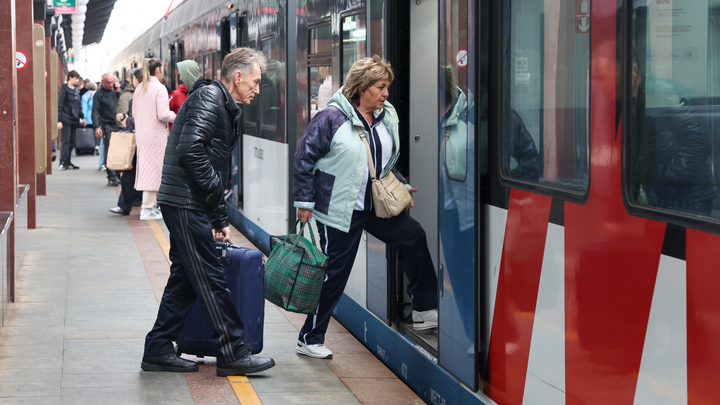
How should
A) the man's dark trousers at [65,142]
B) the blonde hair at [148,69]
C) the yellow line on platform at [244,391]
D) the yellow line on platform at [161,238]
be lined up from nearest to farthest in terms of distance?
the yellow line on platform at [244,391] < the yellow line on platform at [161,238] < the blonde hair at [148,69] < the man's dark trousers at [65,142]

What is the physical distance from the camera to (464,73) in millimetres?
3865

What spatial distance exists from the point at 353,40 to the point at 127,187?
22.2 ft

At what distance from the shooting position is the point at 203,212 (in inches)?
186

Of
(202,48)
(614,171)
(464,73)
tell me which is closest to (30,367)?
(464,73)

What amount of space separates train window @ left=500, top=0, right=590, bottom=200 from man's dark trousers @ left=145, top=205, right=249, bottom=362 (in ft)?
5.76

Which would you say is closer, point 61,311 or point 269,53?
point 61,311

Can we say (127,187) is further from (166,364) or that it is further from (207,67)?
(166,364)

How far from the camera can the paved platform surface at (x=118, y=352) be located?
461 cm

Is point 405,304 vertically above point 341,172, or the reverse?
point 341,172

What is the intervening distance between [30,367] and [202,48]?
7602 millimetres

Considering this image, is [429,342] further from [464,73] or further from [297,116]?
[297,116]

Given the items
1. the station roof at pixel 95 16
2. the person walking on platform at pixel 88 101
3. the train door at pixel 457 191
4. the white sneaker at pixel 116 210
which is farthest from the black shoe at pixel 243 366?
the station roof at pixel 95 16

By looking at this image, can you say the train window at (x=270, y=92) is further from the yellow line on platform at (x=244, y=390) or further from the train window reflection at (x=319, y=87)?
the yellow line on platform at (x=244, y=390)

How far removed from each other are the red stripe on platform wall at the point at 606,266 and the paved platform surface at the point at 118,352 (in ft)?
5.96
